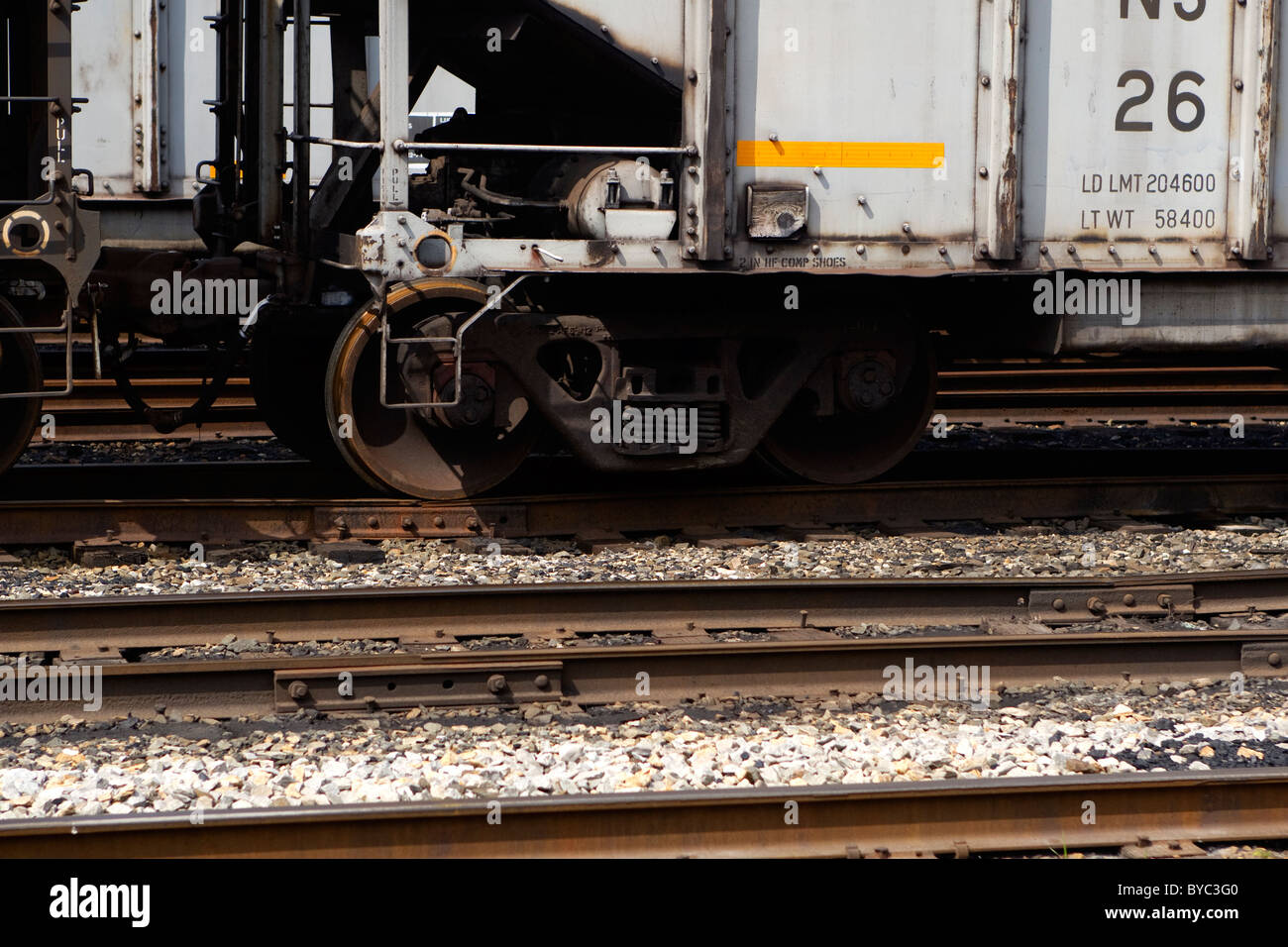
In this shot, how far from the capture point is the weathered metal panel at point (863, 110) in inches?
293

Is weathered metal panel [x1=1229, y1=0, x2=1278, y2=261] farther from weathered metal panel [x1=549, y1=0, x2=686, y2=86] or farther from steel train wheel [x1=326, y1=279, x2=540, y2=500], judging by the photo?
steel train wheel [x1=326, y1=279, x2=540, y2=500]

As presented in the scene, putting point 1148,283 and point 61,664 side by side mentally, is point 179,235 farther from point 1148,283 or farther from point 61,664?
point 1148,283

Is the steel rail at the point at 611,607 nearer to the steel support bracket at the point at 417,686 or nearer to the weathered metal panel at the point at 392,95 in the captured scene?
the steel support bracket at the point at 417,686

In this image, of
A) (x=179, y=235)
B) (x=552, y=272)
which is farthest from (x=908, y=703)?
(x=179, y=235)

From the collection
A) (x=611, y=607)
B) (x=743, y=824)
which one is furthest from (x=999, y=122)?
(x=743, y=824)

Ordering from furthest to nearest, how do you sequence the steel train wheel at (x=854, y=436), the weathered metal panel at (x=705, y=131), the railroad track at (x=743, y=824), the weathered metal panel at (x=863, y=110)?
the steel train wheel at (x=854, y=436), the weathered metal panel at (x=863, y=110), the weathered metal panel at (x=705, y=131), the railroad track at (x=743, y=824)

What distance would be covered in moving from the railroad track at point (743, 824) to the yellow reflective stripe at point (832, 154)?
160 inches

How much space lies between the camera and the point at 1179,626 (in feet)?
20.9

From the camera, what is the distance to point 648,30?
7.42 metres

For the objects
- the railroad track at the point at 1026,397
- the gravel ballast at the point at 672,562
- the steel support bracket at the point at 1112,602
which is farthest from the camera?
the railroad track at the point at 1026,397

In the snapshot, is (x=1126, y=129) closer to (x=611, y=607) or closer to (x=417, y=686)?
(x=611, y=607)

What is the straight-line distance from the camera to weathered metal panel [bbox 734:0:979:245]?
7430 mm

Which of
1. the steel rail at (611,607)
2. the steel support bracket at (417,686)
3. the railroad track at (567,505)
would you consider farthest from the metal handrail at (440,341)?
the steel support bracket at (417,686)

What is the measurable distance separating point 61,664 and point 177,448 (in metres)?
4.66
